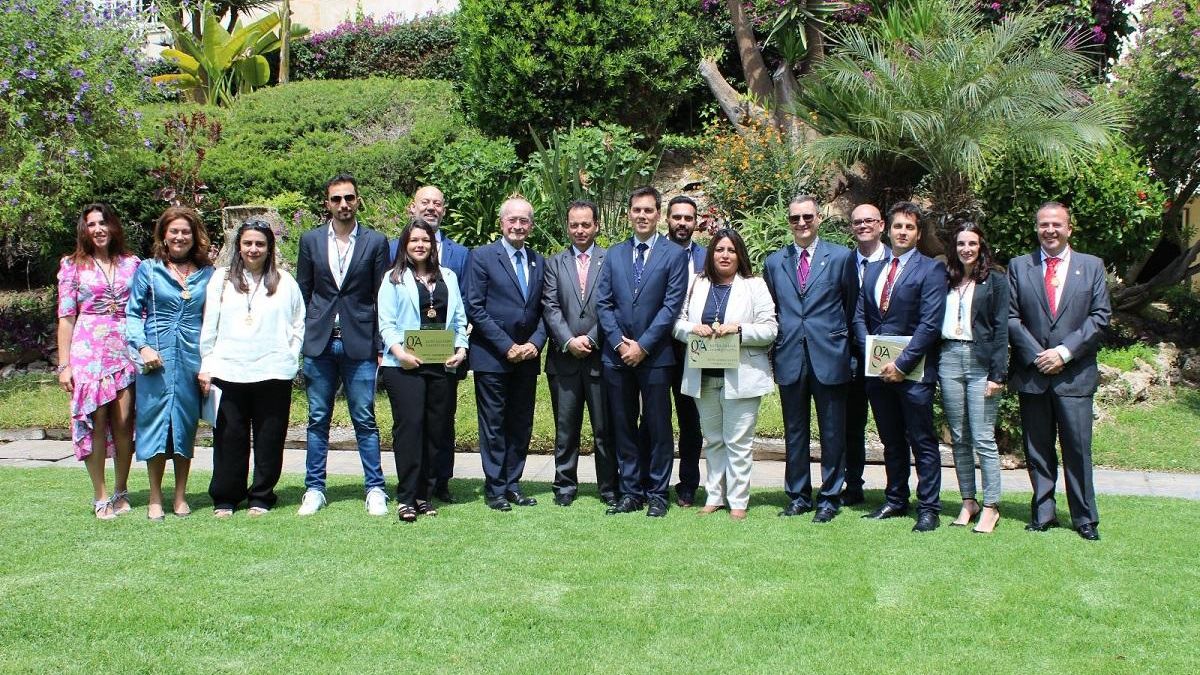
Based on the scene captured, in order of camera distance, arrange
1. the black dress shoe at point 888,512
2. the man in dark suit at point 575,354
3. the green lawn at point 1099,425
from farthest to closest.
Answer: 1. the green lawn at point 1099,425
2. the man in dark suit at point 575,354
3. the black dress shoe at point 888,512

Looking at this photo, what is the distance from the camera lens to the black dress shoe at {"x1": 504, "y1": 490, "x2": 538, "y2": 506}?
22.1 feet

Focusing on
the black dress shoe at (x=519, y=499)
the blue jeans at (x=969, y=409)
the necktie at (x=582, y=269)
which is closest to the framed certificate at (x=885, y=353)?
the blue jeans at (x=969, y=409)

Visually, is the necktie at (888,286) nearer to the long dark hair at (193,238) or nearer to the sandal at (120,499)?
the long dark hair at (193,238)

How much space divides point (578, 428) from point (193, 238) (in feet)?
8.71

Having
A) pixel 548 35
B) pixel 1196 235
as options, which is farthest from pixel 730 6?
pixel 1196 235

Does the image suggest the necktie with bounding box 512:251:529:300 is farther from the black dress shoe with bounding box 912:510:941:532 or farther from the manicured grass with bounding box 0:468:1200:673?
the black dress shoe with bounding box 912:510:941:532

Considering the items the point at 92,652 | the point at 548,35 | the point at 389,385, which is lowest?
the point at 92,652

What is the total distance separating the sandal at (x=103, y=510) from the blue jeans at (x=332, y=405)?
1.17 m

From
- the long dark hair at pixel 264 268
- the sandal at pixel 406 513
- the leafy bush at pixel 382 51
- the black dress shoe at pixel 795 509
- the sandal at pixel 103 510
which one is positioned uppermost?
the leafy bush at pixel 382 51

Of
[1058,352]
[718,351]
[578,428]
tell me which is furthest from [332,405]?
[1058,352]

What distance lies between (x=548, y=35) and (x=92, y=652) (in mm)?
10416

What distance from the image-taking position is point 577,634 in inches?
174

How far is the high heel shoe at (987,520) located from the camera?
601 cm

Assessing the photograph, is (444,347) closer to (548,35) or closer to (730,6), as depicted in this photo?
(548,35)
